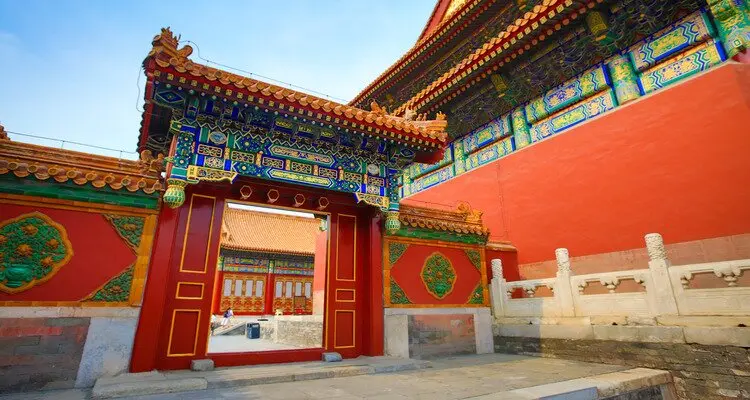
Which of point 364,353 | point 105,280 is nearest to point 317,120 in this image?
point 105,280

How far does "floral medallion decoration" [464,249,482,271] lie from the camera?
8086 millimetres

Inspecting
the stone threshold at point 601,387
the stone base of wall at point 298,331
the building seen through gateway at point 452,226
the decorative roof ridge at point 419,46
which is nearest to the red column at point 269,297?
the stone base of wall at point 298,331

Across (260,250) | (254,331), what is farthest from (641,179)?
(260,250)

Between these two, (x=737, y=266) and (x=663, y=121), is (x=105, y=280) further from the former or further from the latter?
(x=663, y=121)

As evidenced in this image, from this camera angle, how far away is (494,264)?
8195 mm

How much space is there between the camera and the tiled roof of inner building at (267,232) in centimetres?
2083

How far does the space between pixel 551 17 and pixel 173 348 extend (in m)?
8.75

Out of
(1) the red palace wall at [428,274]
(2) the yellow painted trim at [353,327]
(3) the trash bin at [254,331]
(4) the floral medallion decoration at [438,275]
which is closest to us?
(2) the yellow painted trim at [353,327]

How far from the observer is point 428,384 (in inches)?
178

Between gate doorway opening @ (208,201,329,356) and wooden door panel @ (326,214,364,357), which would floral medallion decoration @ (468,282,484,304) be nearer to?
wooden door panel @ (326,214,364,357)

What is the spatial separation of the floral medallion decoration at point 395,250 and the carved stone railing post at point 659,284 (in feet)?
13.2

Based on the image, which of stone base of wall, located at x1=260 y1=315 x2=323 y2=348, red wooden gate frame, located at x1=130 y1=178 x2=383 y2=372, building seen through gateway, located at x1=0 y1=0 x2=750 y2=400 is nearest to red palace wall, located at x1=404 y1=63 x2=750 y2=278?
building seen through gateway, located at x1=0 y1=0 x2=750 y2=400

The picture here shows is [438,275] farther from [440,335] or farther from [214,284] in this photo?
[214,284]

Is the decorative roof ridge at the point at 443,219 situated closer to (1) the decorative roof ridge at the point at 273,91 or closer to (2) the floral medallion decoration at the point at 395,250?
(2) the floral medallion decoration at the point at 395,250
